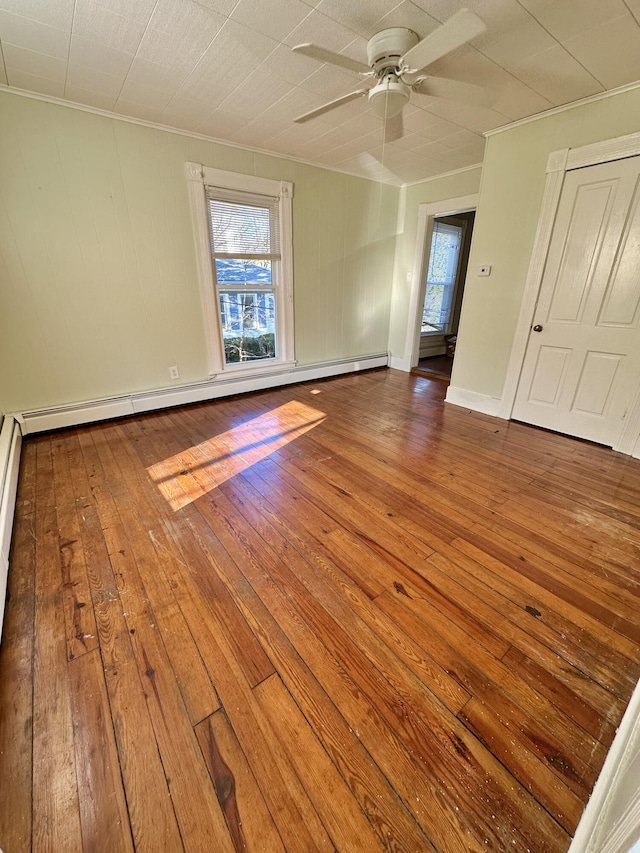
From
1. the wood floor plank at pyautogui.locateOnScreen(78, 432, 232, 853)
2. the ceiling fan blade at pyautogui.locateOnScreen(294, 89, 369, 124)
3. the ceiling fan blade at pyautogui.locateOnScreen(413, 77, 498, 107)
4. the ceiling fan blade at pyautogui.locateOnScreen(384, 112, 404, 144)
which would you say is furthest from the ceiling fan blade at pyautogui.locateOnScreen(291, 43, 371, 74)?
the wood floor plank at pyautogui.locateOnScreen(78, 432, 232, 853)

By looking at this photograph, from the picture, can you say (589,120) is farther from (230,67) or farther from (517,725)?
(517,725)

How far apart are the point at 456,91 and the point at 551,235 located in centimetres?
138

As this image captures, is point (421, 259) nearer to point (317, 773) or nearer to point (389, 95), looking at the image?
point (389, 95)

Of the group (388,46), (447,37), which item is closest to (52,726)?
(447,37)

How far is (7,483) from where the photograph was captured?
6.59 feet

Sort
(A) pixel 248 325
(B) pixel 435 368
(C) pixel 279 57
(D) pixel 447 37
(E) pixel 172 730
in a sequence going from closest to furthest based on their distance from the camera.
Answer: (E) pixel 172 730, (D) pixel 447 37, (C) pixel 279 57, (A) pixel 248 325, (B) pixel 435 368

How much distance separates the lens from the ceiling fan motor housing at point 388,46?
1.89 meters

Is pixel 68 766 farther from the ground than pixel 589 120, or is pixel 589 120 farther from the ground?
pixel 589 120

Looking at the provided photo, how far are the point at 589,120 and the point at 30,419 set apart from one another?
16.8 feet

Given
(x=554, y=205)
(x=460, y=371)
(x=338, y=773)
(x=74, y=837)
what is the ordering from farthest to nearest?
(x=460, y=371)
(x=554, y=205)
(x=338, y=773)
(x=74, y=837)

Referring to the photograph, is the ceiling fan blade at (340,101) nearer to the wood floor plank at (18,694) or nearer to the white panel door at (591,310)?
the white panel door at (591,310)

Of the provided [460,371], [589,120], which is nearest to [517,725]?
[460,371]

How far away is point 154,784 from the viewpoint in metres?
0.94

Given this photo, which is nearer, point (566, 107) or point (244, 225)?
point (566, 107)
